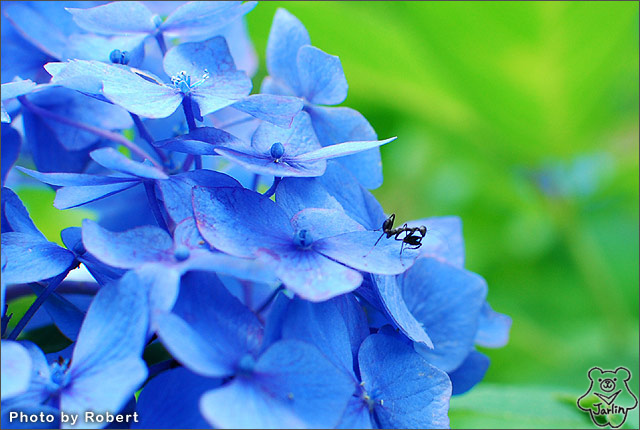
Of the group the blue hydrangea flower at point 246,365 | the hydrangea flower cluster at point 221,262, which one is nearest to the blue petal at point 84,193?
the hydrangea flower cluster at point 221,262


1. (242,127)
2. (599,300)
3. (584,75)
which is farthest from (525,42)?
(242,127)

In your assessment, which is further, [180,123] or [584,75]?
[584,75]

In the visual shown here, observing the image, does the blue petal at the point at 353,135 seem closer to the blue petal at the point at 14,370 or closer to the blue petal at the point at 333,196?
the blue petal at the point at 333,196

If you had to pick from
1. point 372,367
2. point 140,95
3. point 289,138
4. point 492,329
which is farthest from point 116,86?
point 492,329

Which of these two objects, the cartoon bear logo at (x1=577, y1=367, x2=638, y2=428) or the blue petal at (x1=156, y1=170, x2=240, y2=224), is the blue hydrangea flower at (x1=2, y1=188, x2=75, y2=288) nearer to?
the blue petal at (x1=156, y1=170, x2=240, y2=224)

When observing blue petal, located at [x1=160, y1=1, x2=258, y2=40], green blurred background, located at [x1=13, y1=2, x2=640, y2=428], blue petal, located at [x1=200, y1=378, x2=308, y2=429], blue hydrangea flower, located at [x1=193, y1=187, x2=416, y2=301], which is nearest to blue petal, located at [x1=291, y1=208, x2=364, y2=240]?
blue hydrangea flower, located at [x1=193, y1=187, x2=416, y2=301]

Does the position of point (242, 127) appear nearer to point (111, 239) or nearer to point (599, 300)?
point (111, 239)
